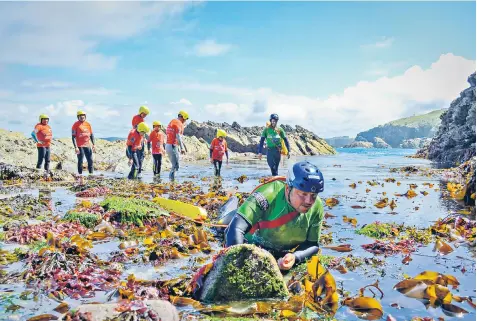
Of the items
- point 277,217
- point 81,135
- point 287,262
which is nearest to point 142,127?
point 81,135

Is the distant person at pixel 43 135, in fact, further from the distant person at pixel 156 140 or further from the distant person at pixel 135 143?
the distant person at pixel 156 140

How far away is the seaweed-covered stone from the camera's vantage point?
3.66 m

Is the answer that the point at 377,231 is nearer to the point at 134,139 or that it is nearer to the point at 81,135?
the point at 134,139

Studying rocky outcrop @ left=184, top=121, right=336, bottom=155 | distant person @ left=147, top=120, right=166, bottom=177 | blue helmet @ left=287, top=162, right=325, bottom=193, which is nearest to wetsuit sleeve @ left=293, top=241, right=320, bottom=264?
blue helmet @ left=287, top=162, right=325, bottom=193

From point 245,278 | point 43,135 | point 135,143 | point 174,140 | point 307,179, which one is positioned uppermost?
point 43,135

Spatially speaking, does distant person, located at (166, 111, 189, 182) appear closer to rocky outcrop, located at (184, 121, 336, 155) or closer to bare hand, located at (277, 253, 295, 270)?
bare hand, located at (277, 253, 295, 270)

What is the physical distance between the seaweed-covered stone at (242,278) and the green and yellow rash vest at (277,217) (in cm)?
54

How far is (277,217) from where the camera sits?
439 cm

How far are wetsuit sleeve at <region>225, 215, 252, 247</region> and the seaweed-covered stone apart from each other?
0.30 metres

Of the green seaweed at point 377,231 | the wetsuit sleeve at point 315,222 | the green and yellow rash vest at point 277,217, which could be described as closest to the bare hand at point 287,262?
the green and yellow rash vest at point 277,217

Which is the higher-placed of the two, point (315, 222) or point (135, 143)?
point (135, 143)

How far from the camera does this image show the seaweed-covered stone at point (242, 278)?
3656 millimetres

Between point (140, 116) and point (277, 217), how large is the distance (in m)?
12.7

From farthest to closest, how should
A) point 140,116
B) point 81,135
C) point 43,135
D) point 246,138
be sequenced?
point 246,138 → point 140,116 → point 81,135 → point 43,135
